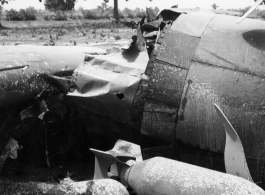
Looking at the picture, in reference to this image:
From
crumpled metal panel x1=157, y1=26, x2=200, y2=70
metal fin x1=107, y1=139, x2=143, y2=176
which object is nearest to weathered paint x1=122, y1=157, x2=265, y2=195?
metal fin x1=107, y1=139, x2=143, y2=176

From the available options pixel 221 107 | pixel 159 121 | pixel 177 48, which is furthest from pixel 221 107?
pixel 177 48

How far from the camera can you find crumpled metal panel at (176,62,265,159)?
308 cm

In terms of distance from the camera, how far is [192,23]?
362cm

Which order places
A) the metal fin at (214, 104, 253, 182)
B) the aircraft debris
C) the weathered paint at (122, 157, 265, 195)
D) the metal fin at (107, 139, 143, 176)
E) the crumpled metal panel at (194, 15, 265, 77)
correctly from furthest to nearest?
the metal fin at (107, 139, 143, 176), the crumpled metal panel at (194, 15, 265, 77), the aircraft debris, the metal fin at (214, 104, 253, 182), the weathered paint at (122, 157, 265, 195)

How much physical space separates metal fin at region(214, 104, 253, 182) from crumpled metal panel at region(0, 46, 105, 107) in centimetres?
171

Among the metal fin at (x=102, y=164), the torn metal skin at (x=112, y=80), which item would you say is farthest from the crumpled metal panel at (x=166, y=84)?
the metal fin at (x=102, y=164)

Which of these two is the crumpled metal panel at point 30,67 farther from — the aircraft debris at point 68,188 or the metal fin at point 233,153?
the metal fin at point 233,153

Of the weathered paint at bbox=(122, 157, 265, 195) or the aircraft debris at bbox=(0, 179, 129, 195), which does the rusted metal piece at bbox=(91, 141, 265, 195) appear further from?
the aircraft debris at bbox=(0, 179, 129, 195)

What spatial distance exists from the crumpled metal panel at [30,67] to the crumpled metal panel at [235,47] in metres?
1.31

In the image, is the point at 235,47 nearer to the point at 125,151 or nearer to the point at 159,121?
the point at 159,121

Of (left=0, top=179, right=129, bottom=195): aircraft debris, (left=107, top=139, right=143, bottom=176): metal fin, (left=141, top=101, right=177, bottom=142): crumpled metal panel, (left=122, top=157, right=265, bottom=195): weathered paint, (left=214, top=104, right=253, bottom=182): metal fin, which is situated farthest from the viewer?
(left=107, top=139, right=143, bottom=176): metal fin

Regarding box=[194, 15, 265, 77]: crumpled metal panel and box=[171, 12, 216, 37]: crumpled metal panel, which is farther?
box=[171, 12, 216, 37]: crumpled metal panel

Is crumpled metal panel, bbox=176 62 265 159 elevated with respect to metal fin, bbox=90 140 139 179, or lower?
elevated

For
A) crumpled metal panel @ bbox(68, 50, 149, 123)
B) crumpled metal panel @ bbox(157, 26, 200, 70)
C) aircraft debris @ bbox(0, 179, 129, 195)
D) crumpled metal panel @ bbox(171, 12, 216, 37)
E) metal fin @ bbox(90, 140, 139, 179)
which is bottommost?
aircraft debris @ bbox(0, 179, 129, 195)
